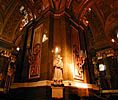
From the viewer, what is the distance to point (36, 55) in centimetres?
893

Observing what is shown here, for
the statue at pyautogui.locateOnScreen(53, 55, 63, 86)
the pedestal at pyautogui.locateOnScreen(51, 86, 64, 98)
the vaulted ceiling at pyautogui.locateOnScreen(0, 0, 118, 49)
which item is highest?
the vaulted ceiling at pyautogui.locateOnScreen(0, 0, 118, 49)

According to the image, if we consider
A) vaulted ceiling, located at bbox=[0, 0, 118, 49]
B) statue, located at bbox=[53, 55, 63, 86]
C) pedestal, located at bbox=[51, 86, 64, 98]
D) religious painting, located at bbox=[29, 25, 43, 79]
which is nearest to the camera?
pedestal, located at bbox=[51, 86, 64, 98]

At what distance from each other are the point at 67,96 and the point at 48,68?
2.09 m

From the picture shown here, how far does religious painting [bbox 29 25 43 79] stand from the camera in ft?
27.2

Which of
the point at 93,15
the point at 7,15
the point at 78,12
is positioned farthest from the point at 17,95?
the point at 93,15

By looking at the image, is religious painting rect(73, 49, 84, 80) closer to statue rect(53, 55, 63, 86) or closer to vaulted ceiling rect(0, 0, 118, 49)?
statue rect(53, 55, 63, 86)

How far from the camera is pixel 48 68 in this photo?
7.51 m

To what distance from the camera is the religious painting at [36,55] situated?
8289 millimetres

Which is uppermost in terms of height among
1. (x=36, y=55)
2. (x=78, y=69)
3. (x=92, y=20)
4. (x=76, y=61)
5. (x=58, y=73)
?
(x=92, y=20)

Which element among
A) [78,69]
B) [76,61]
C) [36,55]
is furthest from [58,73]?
[36,55]

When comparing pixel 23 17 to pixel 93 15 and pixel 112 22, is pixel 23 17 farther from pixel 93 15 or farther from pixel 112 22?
pixel 112 22

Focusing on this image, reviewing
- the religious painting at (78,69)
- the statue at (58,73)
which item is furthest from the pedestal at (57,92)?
the religious painting at (78,69)

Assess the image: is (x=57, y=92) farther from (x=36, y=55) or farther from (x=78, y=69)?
(x=36, y=55)

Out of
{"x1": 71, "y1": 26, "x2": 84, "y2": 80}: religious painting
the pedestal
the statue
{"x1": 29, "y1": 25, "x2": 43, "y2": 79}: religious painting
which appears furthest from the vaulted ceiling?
the pedestal
